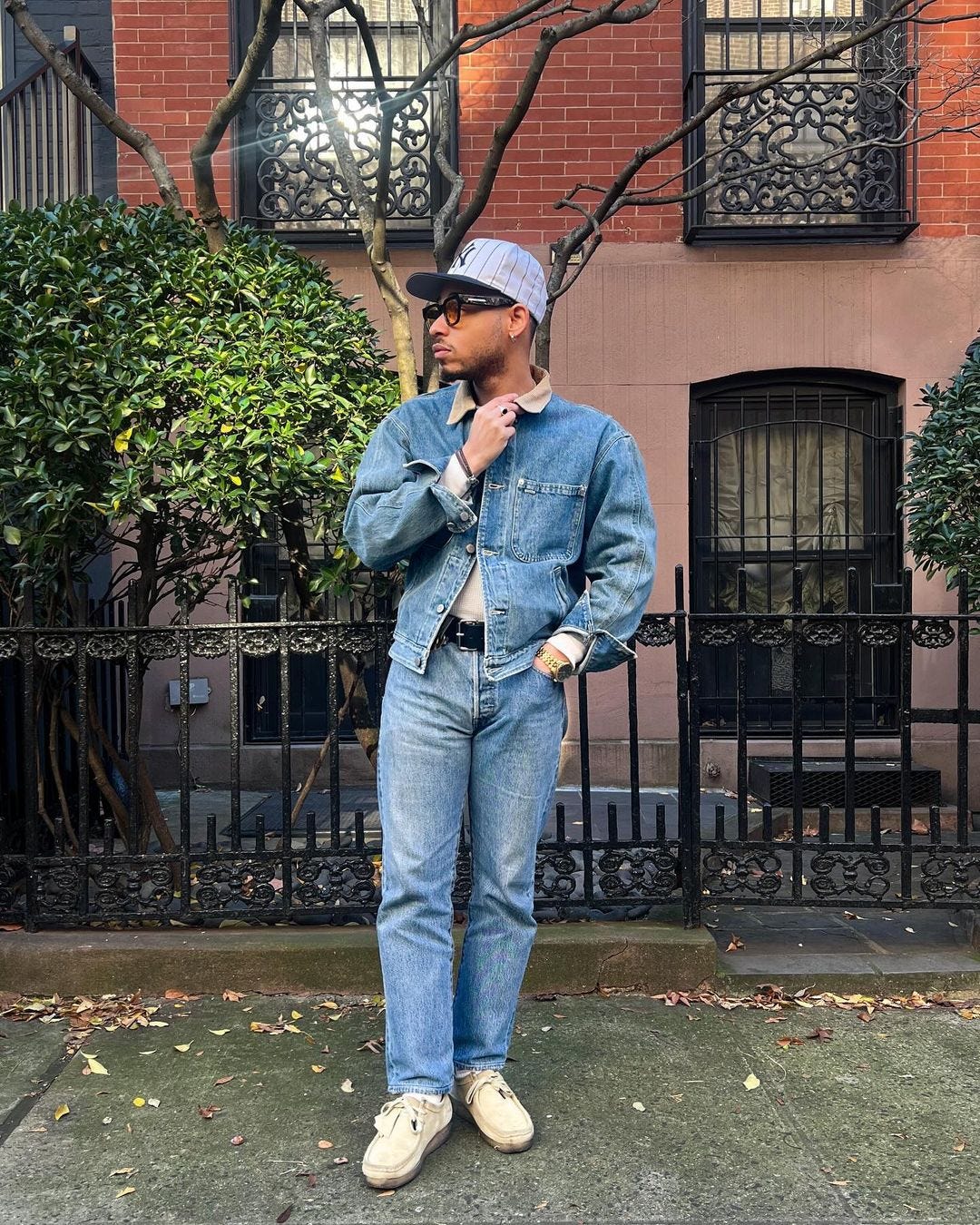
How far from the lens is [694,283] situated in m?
8.91

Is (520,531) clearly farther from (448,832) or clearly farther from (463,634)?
(448,832)

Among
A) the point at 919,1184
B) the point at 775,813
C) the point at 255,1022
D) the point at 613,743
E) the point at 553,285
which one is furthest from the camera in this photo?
the point at 613,743

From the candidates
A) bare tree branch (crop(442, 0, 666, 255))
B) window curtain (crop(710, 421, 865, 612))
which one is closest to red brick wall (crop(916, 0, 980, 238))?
window curtain (crop(710, 421, 865, 612))

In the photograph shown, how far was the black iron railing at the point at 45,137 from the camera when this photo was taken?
7621 millimetres

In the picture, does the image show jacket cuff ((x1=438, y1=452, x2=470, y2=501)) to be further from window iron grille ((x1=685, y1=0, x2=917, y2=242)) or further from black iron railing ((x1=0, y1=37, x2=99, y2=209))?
window iron grille ((x1=685, y1=0, x2=917, y2=242))

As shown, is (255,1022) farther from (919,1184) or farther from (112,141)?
(112,141)

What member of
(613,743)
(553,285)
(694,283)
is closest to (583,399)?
(694,283)

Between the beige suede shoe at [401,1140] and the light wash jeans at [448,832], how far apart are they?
0.05 m

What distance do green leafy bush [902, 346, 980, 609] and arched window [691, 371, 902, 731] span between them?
7.76 feet

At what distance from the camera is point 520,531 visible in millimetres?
2977

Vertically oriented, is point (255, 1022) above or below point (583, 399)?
below

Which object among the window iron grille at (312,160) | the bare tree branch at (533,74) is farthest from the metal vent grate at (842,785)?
the window iron grille at (312,160)

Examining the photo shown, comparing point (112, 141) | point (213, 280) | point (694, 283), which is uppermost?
point (112, 141)

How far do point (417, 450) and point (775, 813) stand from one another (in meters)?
5.16
